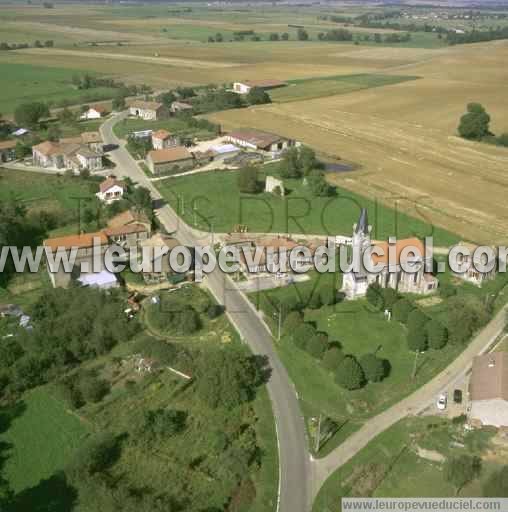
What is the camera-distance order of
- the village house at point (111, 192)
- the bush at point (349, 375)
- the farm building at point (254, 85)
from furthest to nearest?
the farm building at point (254, 85) → the village house at point (111, 192) → the bush at point (349, 375)

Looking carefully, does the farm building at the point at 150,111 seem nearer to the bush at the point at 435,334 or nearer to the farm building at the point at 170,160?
the farm building at the point at 170,160

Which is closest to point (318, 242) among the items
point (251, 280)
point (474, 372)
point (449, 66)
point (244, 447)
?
point (251, 280)

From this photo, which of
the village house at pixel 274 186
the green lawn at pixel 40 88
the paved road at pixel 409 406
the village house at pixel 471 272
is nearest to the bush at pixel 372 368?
the paved road at pixel 409 406

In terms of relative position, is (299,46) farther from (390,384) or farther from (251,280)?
(390,384)

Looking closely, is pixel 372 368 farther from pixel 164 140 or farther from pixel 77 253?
pixel 164 140

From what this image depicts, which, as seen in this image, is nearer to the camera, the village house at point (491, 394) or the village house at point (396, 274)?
the village house at point (491, 394)

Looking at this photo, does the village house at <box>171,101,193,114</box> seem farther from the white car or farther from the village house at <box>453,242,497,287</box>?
the white car
